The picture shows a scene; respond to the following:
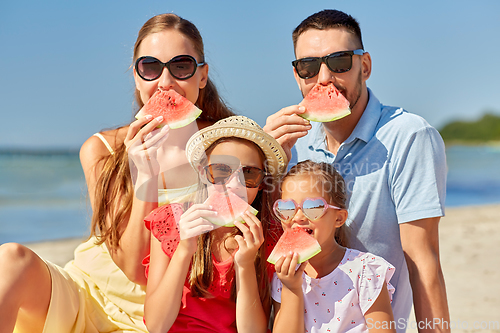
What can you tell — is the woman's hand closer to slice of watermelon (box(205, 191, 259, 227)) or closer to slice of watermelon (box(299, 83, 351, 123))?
slice of watermelon (box(205, 191, 259, 227))

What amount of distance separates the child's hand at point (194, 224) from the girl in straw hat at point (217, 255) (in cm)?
1

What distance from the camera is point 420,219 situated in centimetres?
339

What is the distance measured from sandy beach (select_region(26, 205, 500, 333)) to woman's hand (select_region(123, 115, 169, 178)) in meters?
4.32

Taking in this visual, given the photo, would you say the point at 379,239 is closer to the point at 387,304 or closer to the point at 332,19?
the point at 387,304

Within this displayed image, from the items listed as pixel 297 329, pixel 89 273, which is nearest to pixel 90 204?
pixel 89 273

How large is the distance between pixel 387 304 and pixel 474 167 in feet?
105

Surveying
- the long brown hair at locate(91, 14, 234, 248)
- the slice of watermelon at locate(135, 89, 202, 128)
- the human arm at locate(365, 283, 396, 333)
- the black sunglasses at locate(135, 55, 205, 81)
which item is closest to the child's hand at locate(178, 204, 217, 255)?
the slice of watermelon at locate(135, 89, 202, 128)

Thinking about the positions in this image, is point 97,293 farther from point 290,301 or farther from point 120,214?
point 290,301

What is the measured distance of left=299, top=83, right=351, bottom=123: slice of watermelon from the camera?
356 cm

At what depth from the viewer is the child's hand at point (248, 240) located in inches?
111

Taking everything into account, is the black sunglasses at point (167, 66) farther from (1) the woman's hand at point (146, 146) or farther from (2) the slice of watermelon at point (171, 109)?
(1) the woman's hand at point (146, 146)

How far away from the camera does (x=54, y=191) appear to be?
2112 centimetres

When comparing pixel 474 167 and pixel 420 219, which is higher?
pixel 420 219

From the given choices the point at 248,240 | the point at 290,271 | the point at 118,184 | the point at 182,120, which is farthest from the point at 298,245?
the point at 118,184
